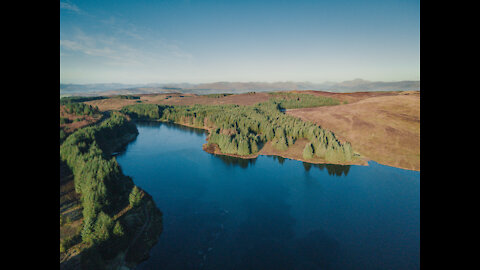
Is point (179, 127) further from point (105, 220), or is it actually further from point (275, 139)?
point (105, 220)

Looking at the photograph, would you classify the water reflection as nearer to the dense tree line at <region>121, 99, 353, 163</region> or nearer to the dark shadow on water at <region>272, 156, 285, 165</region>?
the dense tree line at <region>121, 99, 353, 163</region>

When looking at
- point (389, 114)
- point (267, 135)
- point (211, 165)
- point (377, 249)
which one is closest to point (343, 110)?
point (389, 114)

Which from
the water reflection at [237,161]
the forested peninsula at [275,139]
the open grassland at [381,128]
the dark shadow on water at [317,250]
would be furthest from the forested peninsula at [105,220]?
the open grassland at [381,128]

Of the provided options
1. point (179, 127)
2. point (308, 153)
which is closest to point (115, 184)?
point (308, 153)

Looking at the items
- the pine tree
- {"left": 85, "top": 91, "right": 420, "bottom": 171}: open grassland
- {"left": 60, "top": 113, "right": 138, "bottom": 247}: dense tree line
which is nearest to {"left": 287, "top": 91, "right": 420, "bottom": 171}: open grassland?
{"left": 85, "top": 91, "right": 420, "bottom": 171}: open grassland
